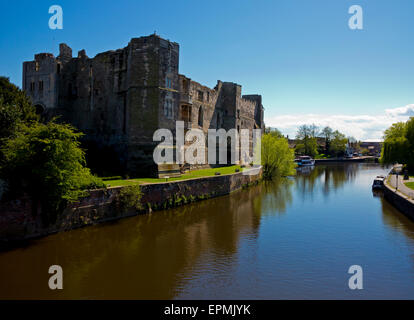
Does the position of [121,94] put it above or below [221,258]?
above

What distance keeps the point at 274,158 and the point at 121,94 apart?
70.6ft

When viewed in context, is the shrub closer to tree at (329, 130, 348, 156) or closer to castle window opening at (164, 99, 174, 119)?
castle window opening at (164, 99, 174, 119)

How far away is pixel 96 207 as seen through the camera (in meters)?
15.5

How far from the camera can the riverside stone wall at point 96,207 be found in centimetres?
1246

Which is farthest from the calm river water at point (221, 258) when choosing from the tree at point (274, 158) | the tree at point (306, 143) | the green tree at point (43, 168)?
the tree at point (306, 143)

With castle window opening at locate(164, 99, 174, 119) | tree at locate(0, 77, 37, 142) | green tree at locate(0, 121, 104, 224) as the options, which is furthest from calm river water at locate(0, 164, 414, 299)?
castle window opening at locate(164, 99, 174, 119)

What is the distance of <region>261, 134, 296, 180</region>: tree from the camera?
38.8m

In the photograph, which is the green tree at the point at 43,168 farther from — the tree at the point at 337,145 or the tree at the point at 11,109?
the tree at the point at 337,145

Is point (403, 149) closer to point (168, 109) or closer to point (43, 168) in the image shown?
point (168, 109)

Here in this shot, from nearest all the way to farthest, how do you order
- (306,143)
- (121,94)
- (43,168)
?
1. (43,168)
2. (121,94)
3. (306,143)

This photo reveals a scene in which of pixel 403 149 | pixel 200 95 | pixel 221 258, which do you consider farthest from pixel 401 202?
pixel 200 95

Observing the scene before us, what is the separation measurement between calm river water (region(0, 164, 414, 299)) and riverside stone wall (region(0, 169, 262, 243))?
1.90 ft

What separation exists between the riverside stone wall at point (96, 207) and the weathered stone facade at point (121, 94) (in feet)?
9.36

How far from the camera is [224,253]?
41.2 ft
